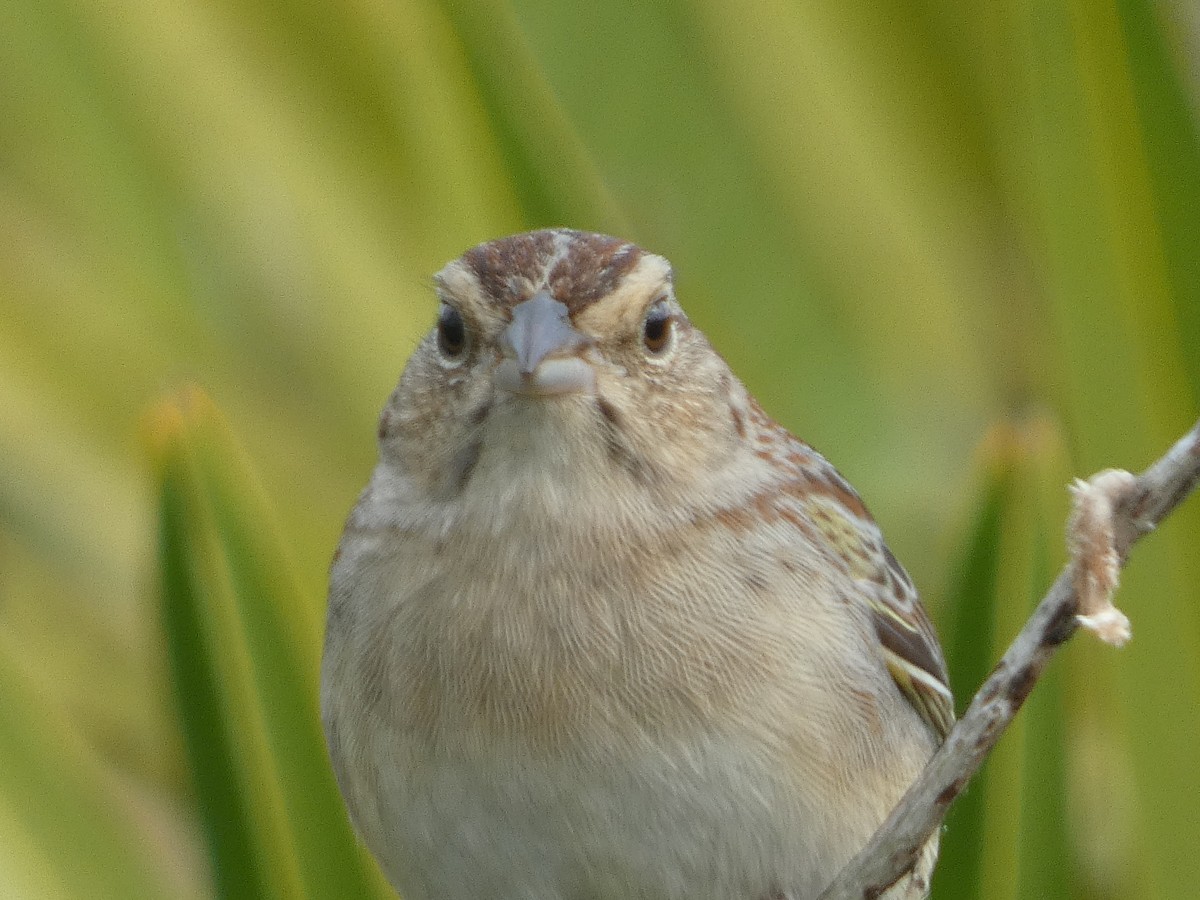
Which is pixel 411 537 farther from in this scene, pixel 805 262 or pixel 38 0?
pixel 38 0

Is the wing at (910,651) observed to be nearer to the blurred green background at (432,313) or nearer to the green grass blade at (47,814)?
the blurred green background at (432,313)

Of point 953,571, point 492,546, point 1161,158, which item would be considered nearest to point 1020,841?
point 953,571

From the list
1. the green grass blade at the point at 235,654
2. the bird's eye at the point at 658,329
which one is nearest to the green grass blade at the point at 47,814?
the green grass blade at the point at 235,654

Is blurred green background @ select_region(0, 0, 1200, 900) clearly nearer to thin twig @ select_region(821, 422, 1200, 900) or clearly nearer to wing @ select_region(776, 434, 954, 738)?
wing @ select_region(776, 434, 954, 738)

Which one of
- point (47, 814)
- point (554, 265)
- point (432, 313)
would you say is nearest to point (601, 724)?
point (554, 265)

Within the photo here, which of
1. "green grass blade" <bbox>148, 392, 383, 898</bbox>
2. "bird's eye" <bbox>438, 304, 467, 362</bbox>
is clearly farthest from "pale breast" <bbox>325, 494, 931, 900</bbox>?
"bird's eye" <bbox>438, 304, 467, 362</bbox>

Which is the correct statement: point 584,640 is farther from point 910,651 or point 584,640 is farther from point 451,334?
point 910,651
